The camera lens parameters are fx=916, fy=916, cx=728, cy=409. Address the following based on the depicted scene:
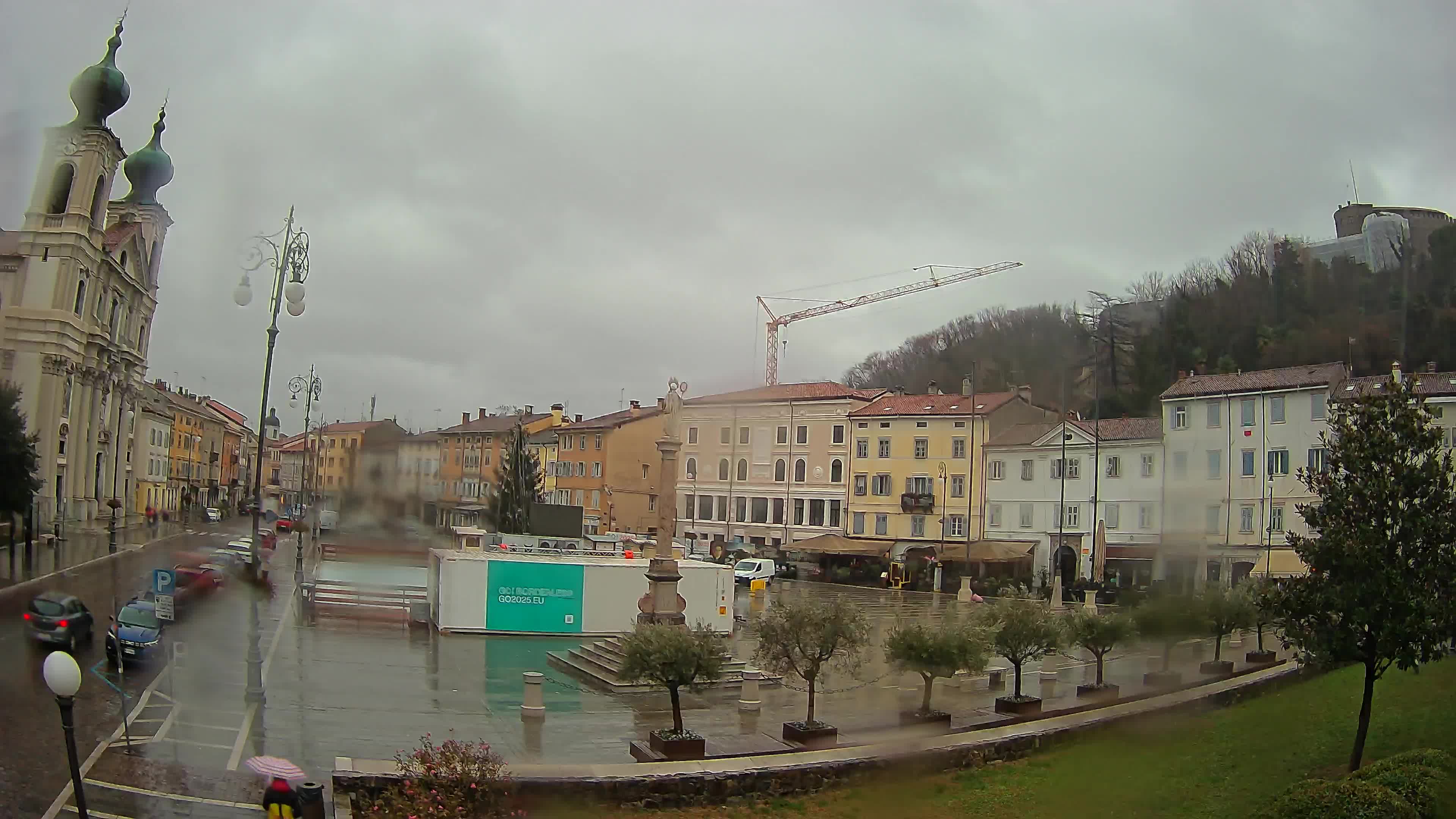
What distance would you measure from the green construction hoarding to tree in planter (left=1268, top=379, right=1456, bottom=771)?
17.3 meters

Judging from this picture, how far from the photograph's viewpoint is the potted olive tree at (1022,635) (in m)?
15.7

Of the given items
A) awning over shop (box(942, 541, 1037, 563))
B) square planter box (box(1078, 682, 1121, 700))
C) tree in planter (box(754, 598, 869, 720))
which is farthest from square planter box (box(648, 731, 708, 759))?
awning over shop (box(942, 541, 1037, 563))

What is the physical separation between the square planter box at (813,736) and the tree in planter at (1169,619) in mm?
4527

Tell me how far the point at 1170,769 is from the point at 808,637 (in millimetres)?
5050

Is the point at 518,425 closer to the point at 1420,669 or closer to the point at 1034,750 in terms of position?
the point at 1034,750

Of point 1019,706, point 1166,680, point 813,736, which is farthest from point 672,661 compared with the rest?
point 1166,680

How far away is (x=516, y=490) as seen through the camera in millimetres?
31688

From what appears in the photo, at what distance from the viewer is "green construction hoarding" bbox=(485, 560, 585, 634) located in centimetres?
2409

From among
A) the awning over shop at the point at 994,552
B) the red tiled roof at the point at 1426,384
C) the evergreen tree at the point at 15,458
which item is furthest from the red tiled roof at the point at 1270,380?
the evergreen tree at the point at 15,458

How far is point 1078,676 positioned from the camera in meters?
19.3

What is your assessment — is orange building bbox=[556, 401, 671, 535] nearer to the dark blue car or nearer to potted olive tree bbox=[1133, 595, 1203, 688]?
the dark blue car

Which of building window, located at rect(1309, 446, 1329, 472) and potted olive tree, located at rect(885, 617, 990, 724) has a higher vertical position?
building window, located at rect(1309, 446, 1329, 472)

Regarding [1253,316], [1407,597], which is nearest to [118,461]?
[1407,597]

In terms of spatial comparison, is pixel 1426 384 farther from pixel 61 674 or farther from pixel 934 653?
pixel 61 674
